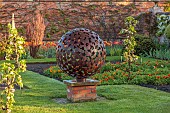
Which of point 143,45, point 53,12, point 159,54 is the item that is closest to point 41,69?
point 159,54

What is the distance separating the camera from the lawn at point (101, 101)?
6.56 m

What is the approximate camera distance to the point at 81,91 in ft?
24.3

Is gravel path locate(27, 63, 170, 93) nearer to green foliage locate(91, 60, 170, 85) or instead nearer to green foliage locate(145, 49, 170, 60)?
green foliage locate(91, 60, 170, 85)

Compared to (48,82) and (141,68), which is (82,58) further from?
(141,68)

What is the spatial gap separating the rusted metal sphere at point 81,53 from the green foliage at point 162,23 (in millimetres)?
11711

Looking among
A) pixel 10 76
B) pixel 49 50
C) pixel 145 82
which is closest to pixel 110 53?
Answer: pixel 49 50

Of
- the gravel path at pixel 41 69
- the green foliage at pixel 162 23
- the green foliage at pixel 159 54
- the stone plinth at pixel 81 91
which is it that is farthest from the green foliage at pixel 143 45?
the stone plinth at pixel 81 91

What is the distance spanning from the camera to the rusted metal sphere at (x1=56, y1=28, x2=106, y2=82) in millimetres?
7398

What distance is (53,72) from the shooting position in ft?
38.1

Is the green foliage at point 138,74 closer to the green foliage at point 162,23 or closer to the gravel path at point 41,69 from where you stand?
the gravel path at point 41,69

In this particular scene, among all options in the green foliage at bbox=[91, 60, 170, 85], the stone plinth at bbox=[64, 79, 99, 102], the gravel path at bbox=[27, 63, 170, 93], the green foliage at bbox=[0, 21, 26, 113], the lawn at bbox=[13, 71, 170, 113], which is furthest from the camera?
the green foliage at bbox=[91, 60, 170, 85]

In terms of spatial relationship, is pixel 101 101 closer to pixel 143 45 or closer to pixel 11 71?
pixel 11 71

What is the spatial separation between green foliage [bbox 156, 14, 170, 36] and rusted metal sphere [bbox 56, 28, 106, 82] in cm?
1171

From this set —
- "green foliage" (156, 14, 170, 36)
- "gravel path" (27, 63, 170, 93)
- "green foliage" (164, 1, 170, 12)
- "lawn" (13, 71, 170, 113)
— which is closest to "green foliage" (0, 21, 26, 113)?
"lawn" (13, 71, 170, 113)
